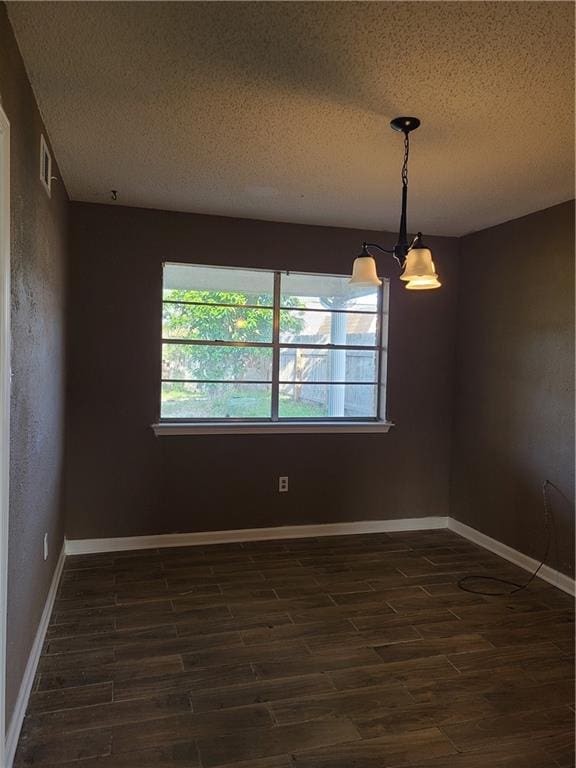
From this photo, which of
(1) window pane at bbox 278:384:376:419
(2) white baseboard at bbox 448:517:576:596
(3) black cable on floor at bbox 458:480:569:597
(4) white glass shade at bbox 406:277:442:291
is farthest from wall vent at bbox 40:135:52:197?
(2) white baseboard at bbox 448:517:576:596

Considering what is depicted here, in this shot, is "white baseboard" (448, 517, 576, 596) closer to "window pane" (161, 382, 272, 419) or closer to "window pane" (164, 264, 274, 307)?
"window pane" (161, 382, 272, 419)

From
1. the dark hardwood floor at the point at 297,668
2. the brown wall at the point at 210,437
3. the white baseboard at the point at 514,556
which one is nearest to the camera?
the dark hardwood floor at the point at 297,668

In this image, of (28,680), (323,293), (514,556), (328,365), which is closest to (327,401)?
(328,365)

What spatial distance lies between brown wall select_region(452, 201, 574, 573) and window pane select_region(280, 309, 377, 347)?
0.80m

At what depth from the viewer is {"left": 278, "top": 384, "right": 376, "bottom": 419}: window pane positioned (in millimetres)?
4418

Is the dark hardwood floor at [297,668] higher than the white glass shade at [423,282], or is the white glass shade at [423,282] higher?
the white glass shade at [423,282]

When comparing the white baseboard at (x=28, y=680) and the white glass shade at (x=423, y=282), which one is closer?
the white baseboard at (x=28, y=680)

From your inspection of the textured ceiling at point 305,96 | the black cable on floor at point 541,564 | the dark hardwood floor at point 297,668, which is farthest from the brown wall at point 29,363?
the black cable on floor at point 541,564

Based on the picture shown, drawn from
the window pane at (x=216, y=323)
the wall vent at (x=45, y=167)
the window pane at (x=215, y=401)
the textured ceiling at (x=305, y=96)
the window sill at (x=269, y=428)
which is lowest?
the window sill at (x=269, y=428)

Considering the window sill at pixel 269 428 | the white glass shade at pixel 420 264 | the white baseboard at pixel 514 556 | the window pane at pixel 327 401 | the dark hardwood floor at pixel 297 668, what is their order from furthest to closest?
the window pane at pixel 327 401, the window sill at pixel 269 428, the white baseboard at pixel 514 556, the white glass shade at pixel 420 264, the dark hardwood floor at pixel 297 668

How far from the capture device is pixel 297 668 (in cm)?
251

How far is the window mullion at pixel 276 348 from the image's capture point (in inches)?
169

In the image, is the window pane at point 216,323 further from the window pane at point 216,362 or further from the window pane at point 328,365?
the window pane at point 328,365

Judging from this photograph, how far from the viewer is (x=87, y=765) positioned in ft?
6.16
